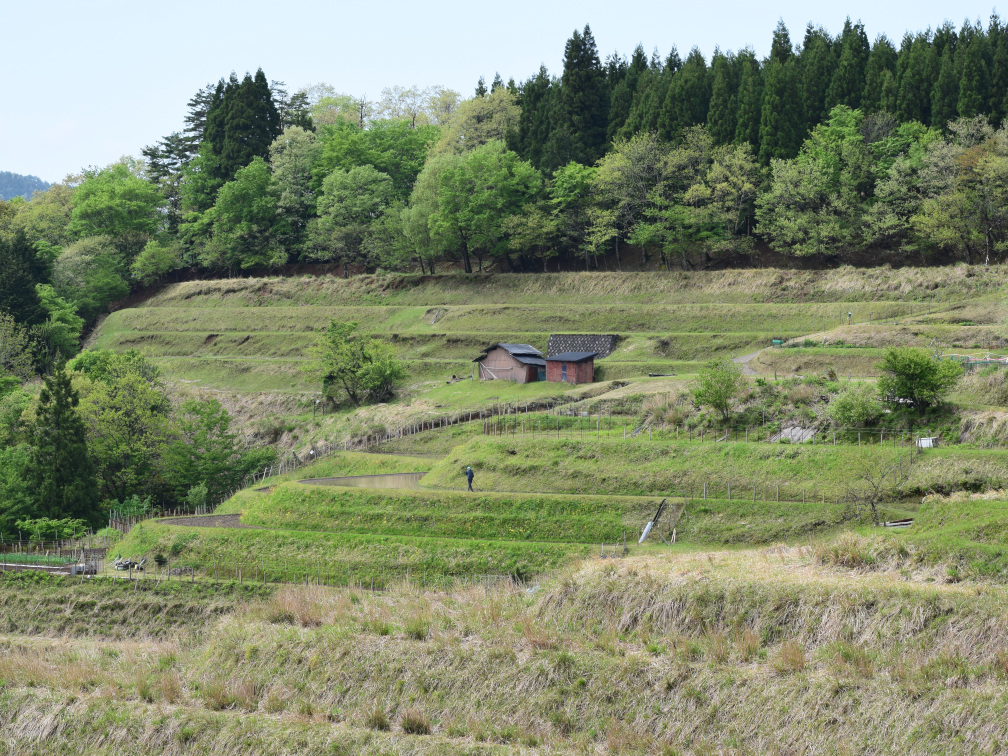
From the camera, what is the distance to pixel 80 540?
40.6 meters

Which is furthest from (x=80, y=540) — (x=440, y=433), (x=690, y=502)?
(x=690, y=502)

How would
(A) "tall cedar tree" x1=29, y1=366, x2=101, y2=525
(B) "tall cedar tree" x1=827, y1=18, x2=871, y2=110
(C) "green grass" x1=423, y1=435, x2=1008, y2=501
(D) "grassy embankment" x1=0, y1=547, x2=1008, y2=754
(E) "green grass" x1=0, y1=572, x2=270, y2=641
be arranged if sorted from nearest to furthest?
1. (D) "grassy embankment" x1=0, y1=547, x2=1008, y2=754
2. (E) "green grass" x1=0, y1=572, x2=270, y2=641
3. (C) "green grass" x1=423, y1=435, x2=1008, y2=501
4. (A) "tall cedar tree" x1=29, y1=366, x2=101, y2=525
5. (B) "tall cedar tree" x1=827, y1=18, x2=871, y2=110

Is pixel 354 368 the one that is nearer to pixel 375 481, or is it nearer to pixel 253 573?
pixel 375 481

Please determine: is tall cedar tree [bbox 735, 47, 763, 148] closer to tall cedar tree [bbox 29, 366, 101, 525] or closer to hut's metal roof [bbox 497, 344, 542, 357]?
hut's metal roof [bbox 497, 344, 542, 357]

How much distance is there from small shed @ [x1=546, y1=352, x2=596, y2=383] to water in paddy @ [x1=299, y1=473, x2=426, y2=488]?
47.4ft

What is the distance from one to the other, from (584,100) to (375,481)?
51828 mm

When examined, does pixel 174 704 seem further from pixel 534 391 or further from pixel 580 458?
pixel 534 391

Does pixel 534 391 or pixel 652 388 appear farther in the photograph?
pixel 534 391

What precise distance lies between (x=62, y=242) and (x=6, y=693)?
81.0 meters

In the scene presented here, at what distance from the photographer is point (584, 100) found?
275 feet

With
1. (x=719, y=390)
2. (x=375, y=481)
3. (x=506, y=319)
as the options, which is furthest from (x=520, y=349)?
(x=375, y=481)

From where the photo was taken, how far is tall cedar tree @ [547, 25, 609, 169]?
82750 mm

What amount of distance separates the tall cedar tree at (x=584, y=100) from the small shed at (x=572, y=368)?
30541 mm

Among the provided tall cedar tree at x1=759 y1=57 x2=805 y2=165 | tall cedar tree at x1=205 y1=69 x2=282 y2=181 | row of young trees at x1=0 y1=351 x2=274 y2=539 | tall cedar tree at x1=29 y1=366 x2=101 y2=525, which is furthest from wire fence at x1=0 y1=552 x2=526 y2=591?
tall cedar tree at x1=205 y1=69 x2=282 y2=181
